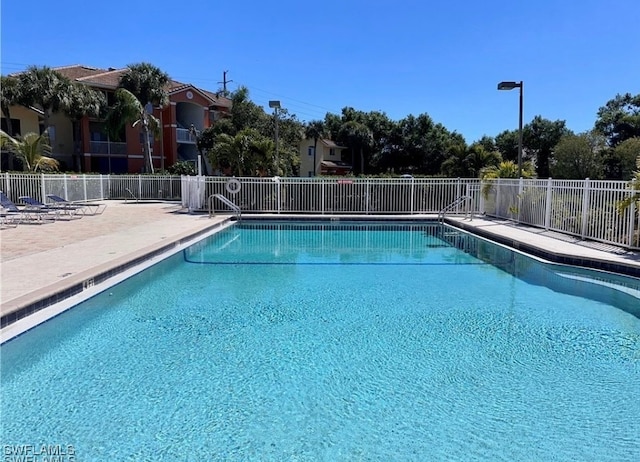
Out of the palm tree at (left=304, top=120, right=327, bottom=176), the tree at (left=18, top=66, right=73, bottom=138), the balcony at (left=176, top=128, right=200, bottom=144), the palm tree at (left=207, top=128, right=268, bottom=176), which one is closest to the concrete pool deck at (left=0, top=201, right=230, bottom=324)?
the palm tree at (left=207, top=128, right=268, bottom=176)

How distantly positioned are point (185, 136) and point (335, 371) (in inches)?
1321

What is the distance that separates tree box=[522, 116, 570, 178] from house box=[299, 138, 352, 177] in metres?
16.9

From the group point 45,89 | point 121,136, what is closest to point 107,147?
point 121,136

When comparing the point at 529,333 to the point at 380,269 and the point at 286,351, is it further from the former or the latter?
the point at 380,269

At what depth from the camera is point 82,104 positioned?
27688 mm

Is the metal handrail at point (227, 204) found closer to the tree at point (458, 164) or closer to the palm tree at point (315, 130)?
the tree at point (458, 164)

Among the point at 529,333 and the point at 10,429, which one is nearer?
the point at 10,429

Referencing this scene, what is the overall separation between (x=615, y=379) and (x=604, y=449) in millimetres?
1335

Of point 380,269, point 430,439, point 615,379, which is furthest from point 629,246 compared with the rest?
point 430,439

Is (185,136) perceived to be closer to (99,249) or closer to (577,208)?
(99,249)

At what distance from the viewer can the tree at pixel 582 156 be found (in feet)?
95.7

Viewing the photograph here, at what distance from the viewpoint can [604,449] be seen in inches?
115

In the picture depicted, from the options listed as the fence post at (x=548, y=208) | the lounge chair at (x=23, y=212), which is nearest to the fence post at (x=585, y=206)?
the fence post at (x=548, y=208)

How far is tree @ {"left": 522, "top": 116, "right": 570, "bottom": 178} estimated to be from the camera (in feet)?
122
